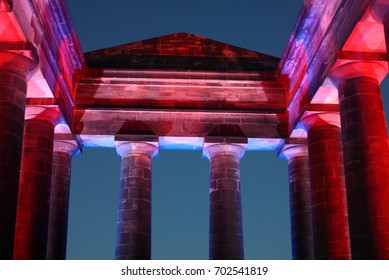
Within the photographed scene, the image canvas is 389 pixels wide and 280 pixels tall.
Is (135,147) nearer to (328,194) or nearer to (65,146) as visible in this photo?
(65,146)

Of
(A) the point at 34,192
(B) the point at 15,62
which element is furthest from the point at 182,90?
(B) the point at 15,62

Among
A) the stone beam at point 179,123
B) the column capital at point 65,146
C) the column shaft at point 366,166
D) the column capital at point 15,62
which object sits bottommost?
the column shaft at point 366,166

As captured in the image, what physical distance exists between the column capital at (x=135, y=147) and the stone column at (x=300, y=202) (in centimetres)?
971

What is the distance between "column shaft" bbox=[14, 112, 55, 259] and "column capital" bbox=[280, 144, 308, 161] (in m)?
16.9

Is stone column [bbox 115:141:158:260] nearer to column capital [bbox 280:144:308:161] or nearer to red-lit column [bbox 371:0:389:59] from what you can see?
column capital [bbox 280:144:308:161]

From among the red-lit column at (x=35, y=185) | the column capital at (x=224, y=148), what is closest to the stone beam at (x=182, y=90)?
the column capital at (x=224, y=148)

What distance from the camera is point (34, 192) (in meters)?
38.8

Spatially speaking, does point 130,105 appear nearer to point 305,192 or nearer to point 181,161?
point 305,192

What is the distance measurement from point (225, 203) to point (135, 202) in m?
6.29

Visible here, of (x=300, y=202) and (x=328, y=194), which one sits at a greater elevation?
(x=300, y=202)

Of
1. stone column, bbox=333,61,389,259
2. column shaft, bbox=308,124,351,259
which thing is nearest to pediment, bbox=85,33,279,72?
column shaft, bbox=308,124,351,259

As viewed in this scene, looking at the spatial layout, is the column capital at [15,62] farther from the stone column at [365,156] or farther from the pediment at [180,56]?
the pediment at [180,56]

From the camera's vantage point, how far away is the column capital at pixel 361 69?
3288 cm

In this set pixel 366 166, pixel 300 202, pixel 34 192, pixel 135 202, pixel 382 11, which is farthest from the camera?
pixel 300 202
